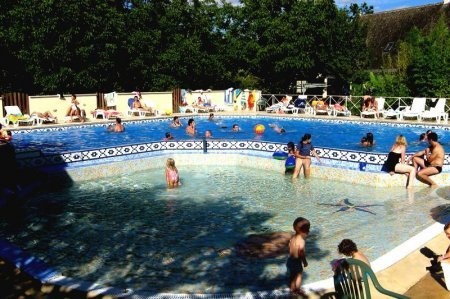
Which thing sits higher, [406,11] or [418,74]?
[406,11]

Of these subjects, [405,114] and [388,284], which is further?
[405,114]

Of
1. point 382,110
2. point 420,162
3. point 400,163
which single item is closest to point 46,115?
point 382,110

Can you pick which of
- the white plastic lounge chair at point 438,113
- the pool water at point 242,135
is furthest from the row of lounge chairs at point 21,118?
the white plastic lounge chair at point 438,113

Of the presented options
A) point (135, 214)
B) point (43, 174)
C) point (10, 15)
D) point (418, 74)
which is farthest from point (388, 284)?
point (10, 15)

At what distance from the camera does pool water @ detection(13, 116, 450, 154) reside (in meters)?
18.5

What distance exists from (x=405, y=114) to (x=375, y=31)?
77.4ft

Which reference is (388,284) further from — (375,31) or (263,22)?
(375,31)

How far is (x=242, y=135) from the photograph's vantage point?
839 inches

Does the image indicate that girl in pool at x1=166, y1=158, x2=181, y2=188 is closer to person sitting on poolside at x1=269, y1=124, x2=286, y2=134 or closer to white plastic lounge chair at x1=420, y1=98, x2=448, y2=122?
person sitting on poolside at x1=269, y1=124, x2=286, y2=134

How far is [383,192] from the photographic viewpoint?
11.5m

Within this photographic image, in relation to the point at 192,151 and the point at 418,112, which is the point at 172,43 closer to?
the point at 418,112

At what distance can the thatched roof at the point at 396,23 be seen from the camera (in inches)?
1594

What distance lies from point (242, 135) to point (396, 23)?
28.8 metres

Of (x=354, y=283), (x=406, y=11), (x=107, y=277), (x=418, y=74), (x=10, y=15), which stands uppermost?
(x=406, y=11)
